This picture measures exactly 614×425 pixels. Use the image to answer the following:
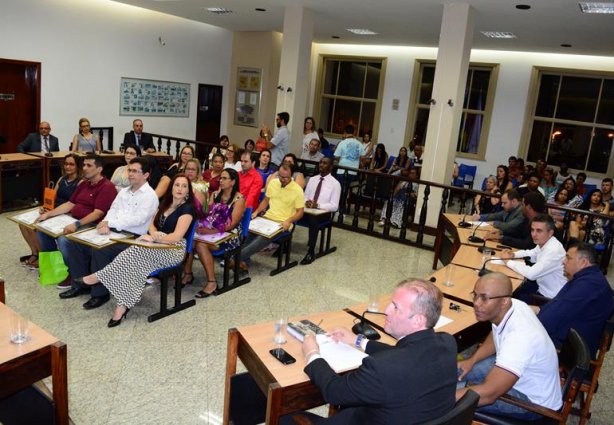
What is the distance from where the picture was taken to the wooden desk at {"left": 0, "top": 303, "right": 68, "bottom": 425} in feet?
7.44

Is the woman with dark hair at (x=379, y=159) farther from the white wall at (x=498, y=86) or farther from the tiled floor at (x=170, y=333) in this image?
A: the tiled floor at (x=170, y=333)

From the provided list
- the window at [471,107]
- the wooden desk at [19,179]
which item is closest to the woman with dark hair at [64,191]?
the wooden desk at [19,179]

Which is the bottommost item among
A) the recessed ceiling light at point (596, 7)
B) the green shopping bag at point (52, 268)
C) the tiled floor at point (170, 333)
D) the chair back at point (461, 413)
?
the tiled floor at point (170, 333)

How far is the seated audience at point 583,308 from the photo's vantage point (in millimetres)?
3045

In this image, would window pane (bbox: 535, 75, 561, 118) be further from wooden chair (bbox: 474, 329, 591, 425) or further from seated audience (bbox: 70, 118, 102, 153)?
wooden chair (bbox: 474, 329, 591, 425)

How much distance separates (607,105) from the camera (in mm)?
11344

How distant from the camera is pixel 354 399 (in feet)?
6.26

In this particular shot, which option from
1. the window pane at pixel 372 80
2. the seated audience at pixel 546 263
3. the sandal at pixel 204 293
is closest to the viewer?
the seated audience at pixel 546 263

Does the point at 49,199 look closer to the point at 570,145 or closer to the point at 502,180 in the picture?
the point at 502,180

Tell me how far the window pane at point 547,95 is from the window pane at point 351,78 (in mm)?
4487

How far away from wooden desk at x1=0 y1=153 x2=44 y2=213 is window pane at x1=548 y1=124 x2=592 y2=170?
418 inches

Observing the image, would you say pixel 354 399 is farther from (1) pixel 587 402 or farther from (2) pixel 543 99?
(2) pixel 543 99

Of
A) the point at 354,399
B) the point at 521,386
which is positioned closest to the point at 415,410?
the point at 354,399

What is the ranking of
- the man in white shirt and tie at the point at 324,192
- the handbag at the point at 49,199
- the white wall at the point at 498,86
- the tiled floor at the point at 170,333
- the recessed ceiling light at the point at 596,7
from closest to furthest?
the tiled floor at the point at 170,333, the handbag at the point at 49,199, the man in white shirt and tie at the point at 324,192, the recessed ceiling light at the point at 596,7, the white wall at the point at 498,86
